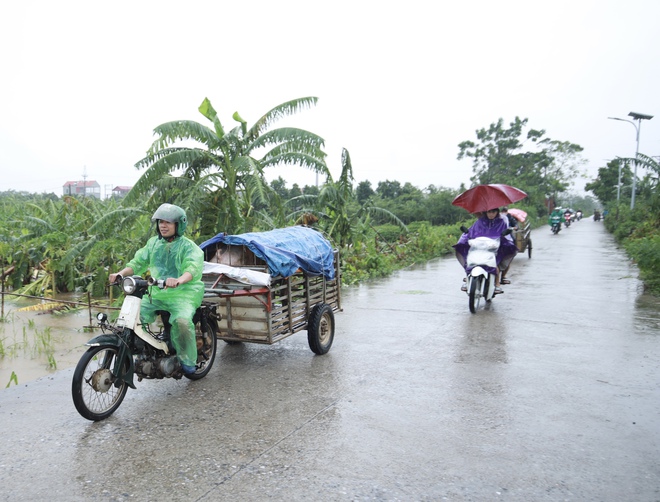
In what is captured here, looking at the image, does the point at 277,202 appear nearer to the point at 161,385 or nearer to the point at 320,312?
the point at 320,312

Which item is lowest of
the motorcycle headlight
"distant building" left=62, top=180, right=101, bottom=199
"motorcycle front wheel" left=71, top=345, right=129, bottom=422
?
"motorcycle front wheel" left=71, top=345, right=129, bottom=422

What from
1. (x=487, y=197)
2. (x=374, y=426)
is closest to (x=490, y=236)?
(x=487, y=197)

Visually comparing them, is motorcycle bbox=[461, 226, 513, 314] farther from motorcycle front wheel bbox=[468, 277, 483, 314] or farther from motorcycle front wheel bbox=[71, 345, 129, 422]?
motorcycle front wheel bbox=[71, 345, 129, 422]

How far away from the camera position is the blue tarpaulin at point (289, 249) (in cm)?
545

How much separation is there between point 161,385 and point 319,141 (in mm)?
5977

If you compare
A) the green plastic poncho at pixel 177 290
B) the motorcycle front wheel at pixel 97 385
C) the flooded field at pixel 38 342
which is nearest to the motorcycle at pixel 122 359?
the motorcycle front wheel at pixel 97 385

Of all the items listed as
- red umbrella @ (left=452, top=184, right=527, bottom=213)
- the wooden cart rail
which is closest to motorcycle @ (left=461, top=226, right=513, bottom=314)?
red umbrella @ (left=452, top=184, right=527, bottom=213)

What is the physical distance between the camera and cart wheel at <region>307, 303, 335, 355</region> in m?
6.00

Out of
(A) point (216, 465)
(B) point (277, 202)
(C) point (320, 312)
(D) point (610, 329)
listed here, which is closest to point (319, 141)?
(B) point (277, 202)

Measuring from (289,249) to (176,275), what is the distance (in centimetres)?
130

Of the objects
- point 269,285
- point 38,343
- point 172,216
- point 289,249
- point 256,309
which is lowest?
point 38,343

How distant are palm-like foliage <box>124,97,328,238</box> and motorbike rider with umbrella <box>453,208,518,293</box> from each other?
2.80m

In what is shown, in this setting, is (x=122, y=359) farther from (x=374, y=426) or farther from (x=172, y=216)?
(x=374, y=426)

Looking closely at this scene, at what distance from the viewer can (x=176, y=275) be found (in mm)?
4965
